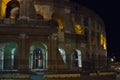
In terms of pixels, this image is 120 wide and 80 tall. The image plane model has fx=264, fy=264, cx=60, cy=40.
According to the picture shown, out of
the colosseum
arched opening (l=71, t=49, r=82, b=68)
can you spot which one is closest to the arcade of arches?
the colosseum

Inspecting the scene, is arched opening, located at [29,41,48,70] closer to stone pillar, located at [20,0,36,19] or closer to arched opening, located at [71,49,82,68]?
stone pillar, located at [20,0,36,19]

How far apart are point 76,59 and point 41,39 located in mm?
10905

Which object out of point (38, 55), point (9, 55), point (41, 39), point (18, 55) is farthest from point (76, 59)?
point (18, 55)

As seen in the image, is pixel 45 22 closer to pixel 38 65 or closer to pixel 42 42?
pixel 42 42

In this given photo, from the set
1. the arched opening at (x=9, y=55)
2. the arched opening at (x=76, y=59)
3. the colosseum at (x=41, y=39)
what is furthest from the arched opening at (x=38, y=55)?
the arched opening at (x=76, y=59)

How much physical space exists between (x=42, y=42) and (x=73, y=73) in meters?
5.24

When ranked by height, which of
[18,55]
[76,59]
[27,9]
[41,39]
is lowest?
[76,59]

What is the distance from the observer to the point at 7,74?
25359 mm

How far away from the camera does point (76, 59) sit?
39875mm

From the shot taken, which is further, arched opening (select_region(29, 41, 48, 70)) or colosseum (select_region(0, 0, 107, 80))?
arched opening (select_region(29, 41, 48, 70))

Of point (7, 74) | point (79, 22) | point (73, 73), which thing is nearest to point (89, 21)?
point (79, 22)

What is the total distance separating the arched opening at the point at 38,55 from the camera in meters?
31.1

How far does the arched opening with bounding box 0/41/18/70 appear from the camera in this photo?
101 feet

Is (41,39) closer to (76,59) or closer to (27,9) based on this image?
(27,9)
